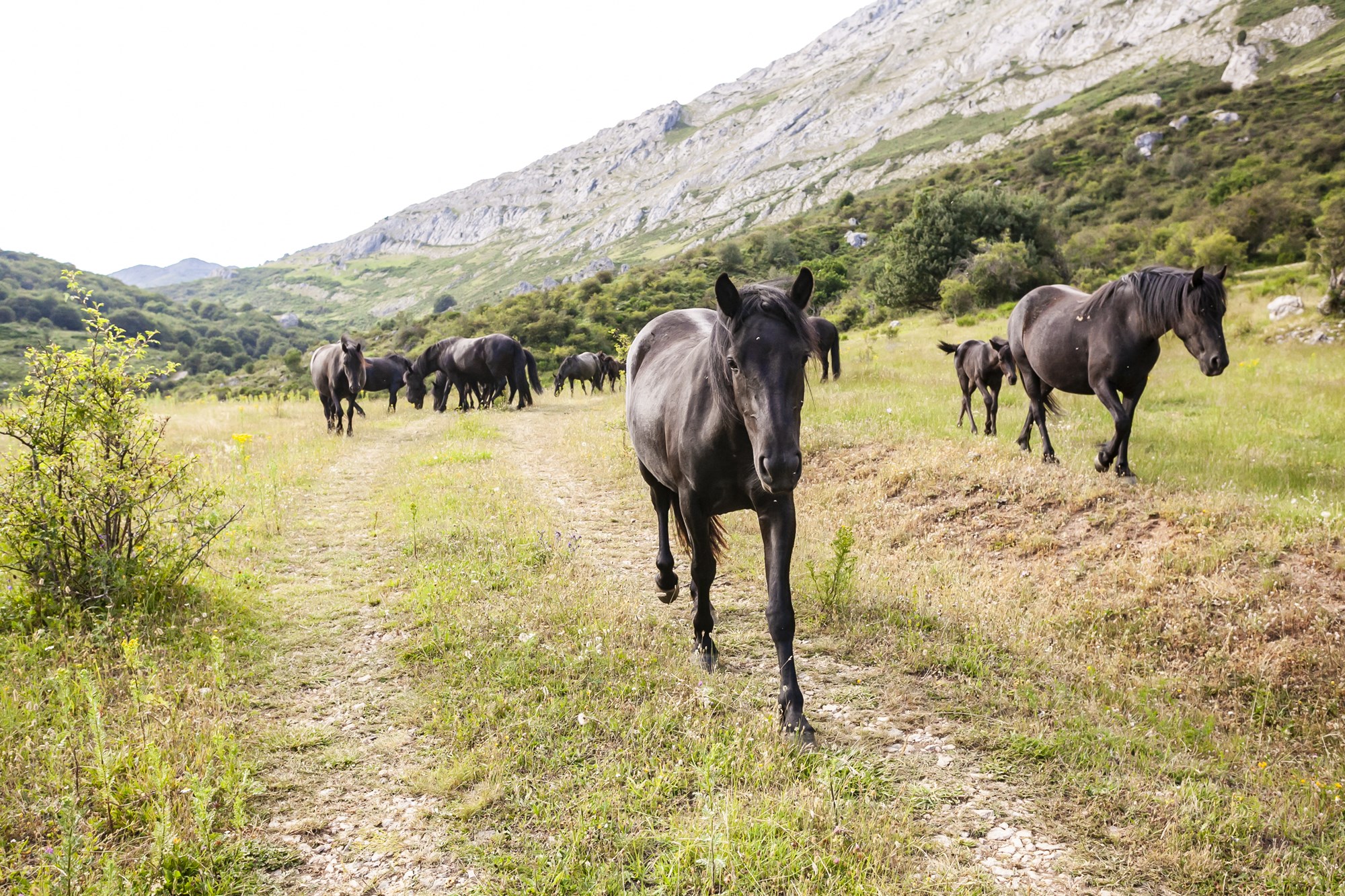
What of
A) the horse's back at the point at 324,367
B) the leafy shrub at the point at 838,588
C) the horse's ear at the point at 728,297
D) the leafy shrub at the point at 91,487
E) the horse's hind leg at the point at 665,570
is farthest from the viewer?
the horse's back at the point at 324,367

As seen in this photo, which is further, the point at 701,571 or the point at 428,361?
the point at 428,361

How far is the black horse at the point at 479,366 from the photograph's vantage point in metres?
24.0

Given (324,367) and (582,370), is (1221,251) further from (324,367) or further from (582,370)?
(324,367)

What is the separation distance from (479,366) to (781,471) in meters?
22.9

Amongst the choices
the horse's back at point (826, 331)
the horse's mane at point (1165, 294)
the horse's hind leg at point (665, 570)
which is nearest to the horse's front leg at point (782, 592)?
the horse's hind leg at point (665, 570)

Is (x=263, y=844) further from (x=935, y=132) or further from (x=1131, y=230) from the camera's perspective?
(x=935, y=132)

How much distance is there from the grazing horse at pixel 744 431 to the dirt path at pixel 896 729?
0.46 metres

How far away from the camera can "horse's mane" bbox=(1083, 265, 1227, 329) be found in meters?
7.00

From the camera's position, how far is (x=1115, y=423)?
786 cm

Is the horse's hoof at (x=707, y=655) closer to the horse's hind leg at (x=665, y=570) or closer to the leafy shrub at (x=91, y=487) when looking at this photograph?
the horse's hind leg at (x=665, y=570)

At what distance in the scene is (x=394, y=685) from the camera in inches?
165

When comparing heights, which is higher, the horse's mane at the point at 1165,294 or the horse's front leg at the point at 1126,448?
the horse's mane at the point at 1165,294

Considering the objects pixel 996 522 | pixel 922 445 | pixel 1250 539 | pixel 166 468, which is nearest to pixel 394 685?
pixel 166 468

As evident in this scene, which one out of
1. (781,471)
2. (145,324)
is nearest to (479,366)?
(781,471)
